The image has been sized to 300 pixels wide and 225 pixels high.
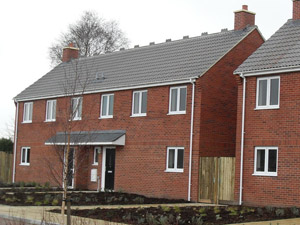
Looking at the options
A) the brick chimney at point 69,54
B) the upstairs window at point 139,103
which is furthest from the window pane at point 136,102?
the brick chimney at point 69,54

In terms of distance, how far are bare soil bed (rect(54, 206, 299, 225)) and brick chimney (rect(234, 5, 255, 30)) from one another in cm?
1106

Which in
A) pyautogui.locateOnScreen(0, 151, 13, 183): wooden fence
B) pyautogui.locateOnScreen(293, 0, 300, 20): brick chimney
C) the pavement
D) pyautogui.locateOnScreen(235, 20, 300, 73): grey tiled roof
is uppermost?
pyautogui.locateOnScreen(293, 0, 300, 20): brick chimney

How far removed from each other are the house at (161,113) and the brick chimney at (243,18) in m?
0.05

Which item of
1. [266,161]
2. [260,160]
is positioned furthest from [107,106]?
[266,161]

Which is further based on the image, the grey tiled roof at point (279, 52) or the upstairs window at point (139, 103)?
the upstairs window at point (139, 103)

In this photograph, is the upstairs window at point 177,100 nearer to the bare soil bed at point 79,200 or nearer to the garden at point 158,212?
the bare soil bed at point 79,200

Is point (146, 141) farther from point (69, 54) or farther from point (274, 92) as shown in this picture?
point (69, 54)

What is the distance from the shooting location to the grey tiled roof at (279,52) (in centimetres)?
2211

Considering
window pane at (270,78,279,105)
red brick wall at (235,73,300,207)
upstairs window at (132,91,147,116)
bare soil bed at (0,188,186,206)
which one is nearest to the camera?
red brick wall at (235,73,300,207)

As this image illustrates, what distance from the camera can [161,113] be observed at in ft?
87.5

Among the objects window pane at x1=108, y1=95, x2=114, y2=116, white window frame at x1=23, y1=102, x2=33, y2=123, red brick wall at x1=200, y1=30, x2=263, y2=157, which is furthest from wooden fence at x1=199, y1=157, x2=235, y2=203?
white window frame at x1=23, y1=102, x2=33, y2=123

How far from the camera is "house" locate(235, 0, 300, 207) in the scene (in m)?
21.3

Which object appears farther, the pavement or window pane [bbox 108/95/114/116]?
window pane [bbox 108/95/114/116]

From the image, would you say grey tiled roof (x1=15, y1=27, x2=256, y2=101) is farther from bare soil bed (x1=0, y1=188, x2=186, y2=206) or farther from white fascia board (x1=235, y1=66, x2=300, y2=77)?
bare soil bed (x1=0, y1=188, x2=186, y2=206)
